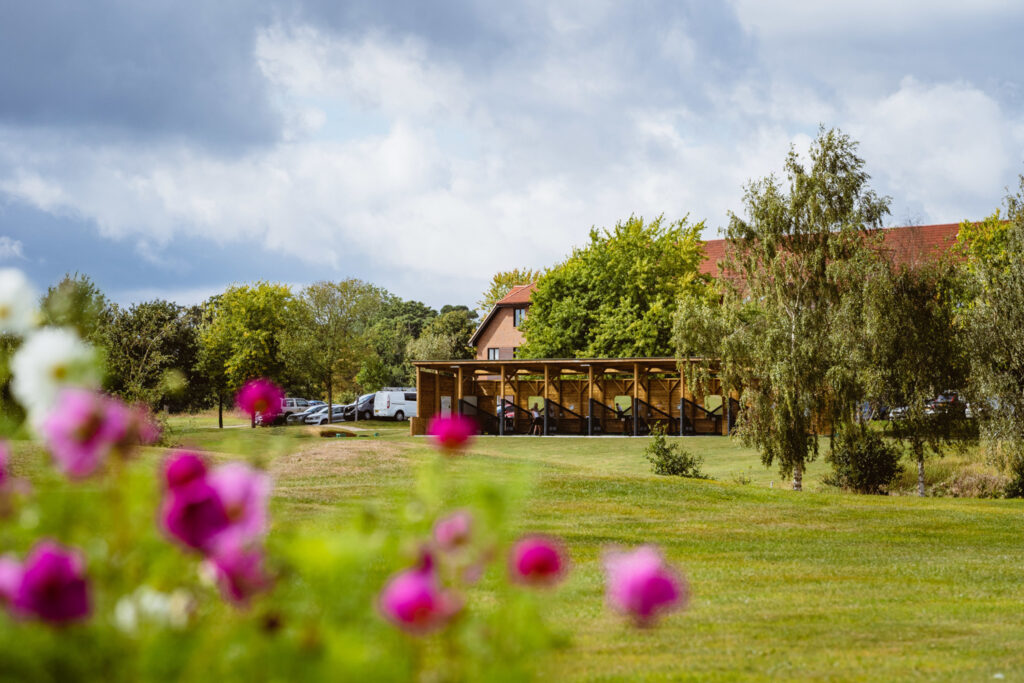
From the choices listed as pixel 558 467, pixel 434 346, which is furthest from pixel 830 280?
pixel 434 346

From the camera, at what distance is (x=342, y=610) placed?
228 centimetres

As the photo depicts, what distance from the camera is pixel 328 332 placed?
53406 mm

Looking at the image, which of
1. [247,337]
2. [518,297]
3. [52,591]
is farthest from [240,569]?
[518,297]

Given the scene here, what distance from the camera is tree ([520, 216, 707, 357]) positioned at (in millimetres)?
45688

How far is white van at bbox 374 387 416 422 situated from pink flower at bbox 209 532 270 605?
173ft

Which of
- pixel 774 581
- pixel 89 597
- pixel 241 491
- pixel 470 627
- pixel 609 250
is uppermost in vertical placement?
pixel 609 250

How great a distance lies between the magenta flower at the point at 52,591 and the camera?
181cm

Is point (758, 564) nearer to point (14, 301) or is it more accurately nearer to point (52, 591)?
point (14, 301)

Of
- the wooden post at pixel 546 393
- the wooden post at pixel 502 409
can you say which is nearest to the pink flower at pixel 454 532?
the wooden post at pixel 546 393

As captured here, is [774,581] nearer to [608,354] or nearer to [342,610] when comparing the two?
[342,610]

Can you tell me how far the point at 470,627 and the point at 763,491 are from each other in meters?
18.6

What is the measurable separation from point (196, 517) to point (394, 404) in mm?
53253

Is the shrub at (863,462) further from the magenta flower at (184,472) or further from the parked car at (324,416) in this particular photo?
the parked car at (324,416)

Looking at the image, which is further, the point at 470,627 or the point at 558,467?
the point at 558,467
